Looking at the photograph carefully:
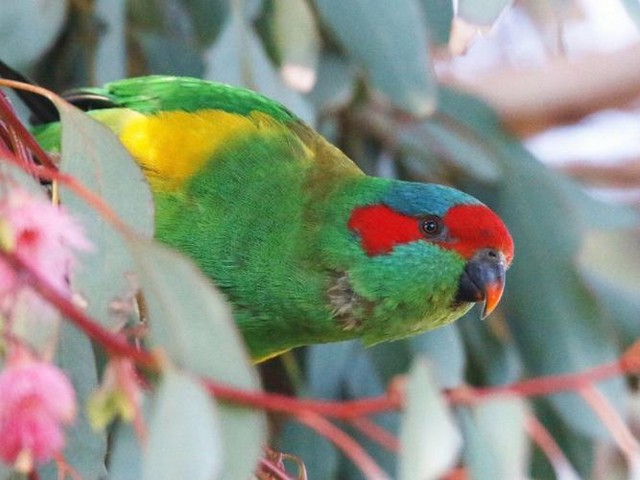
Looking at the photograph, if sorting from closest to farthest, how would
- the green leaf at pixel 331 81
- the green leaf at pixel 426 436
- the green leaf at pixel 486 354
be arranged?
the green leaf at pixel 426 436, the green leaf at pixel 331 81, the green leaf at pixel 486 354

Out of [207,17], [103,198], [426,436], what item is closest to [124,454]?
[103,198]

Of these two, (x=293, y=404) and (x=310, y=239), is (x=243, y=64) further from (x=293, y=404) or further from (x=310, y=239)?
(x=293, y=404)

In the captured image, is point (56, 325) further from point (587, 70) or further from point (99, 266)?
point (587, 70)

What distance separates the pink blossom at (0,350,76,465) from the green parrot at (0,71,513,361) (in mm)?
862

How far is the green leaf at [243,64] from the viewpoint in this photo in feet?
6.30

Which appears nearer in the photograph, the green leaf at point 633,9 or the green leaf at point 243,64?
the green leaf at point 633,9

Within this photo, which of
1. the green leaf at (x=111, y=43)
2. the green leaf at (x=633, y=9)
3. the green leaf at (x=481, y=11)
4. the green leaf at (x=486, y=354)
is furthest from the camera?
the green leaf at (x=486, y=354)

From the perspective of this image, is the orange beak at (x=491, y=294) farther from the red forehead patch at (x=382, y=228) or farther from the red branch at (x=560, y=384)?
the red branch at (x=560, y=384)

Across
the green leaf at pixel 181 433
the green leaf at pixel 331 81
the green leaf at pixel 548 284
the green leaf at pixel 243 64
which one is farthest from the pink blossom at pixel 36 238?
the green leaf at pixel 548 284

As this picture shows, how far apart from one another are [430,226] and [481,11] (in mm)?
455

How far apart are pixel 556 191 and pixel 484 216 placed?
77 centimetres

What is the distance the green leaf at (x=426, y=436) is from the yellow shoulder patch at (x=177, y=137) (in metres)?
0.90

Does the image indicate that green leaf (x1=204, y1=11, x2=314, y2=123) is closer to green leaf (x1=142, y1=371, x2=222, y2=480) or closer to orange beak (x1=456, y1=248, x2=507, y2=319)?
orange beak (x1=456, y1=248, x2=507, y2=319)

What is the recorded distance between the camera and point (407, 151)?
98.8 inches
